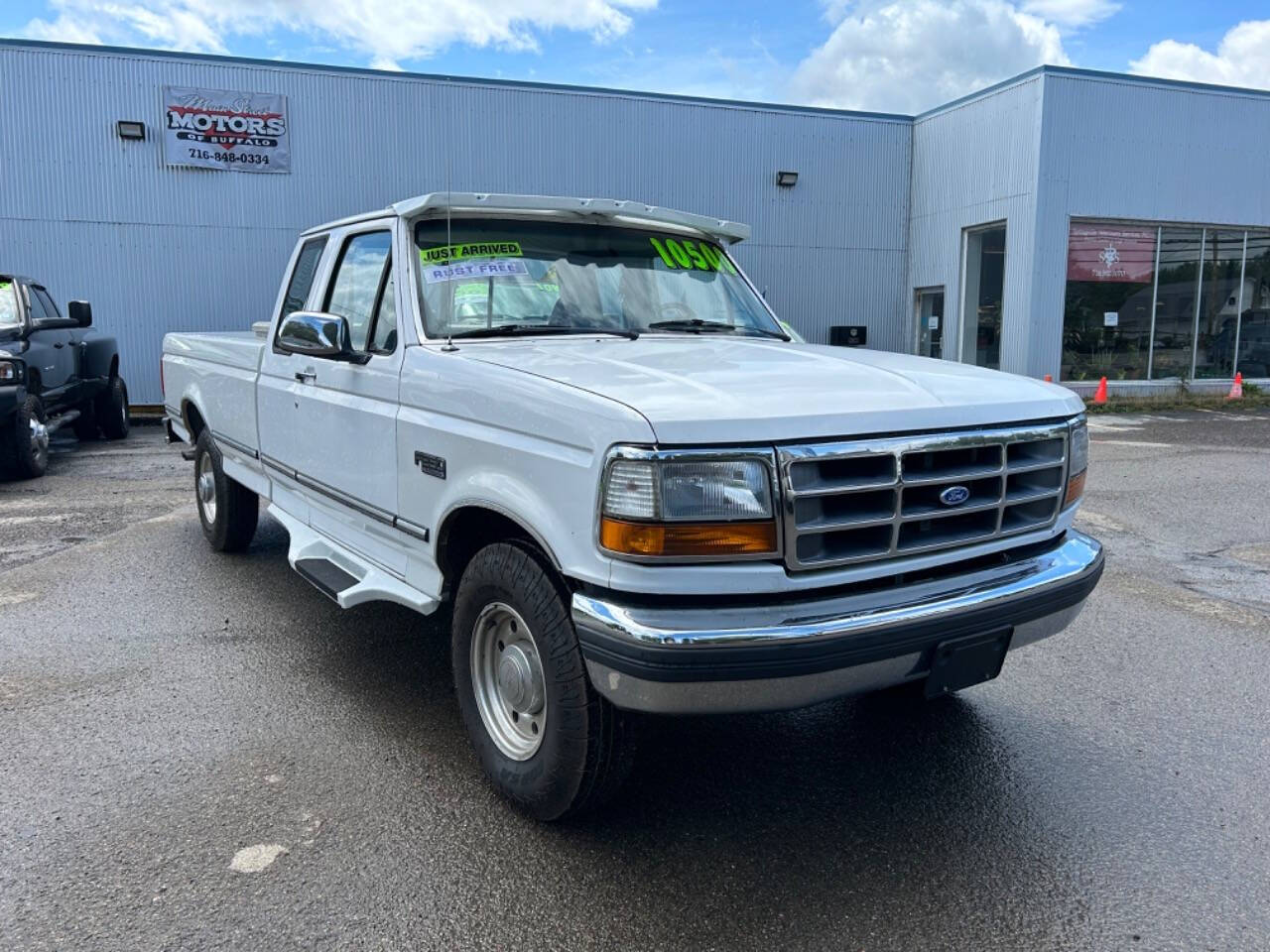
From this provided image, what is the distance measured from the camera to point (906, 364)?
137 inches

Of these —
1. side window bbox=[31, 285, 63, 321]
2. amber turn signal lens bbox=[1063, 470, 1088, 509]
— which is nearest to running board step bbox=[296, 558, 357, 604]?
amber turn signal lens bbox=[1063, 470, 1088, 509]

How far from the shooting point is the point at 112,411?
12.4 meters

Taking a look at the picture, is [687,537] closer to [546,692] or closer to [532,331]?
[546,692]

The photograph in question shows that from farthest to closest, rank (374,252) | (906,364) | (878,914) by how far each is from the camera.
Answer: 1. (374,252)
2. (906,364)
3. (878,914)

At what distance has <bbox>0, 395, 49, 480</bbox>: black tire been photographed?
897 cm

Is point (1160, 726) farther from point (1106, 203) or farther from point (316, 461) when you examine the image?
point (1106, 203)

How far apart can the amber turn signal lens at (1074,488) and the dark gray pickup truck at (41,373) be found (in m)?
8.96

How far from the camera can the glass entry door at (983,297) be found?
55.7ft

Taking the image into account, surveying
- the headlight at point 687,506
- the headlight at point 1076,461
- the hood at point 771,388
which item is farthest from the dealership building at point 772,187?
the headlight at point 687,506

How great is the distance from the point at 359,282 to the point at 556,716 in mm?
2406

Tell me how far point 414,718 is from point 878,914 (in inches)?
77.9

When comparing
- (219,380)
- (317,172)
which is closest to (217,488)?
(219,380)

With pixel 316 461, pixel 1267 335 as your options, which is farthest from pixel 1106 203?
pixel 316 461

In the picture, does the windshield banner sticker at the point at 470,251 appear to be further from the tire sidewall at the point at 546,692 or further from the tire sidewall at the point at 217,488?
the tire sidewall at the point at 217,488
